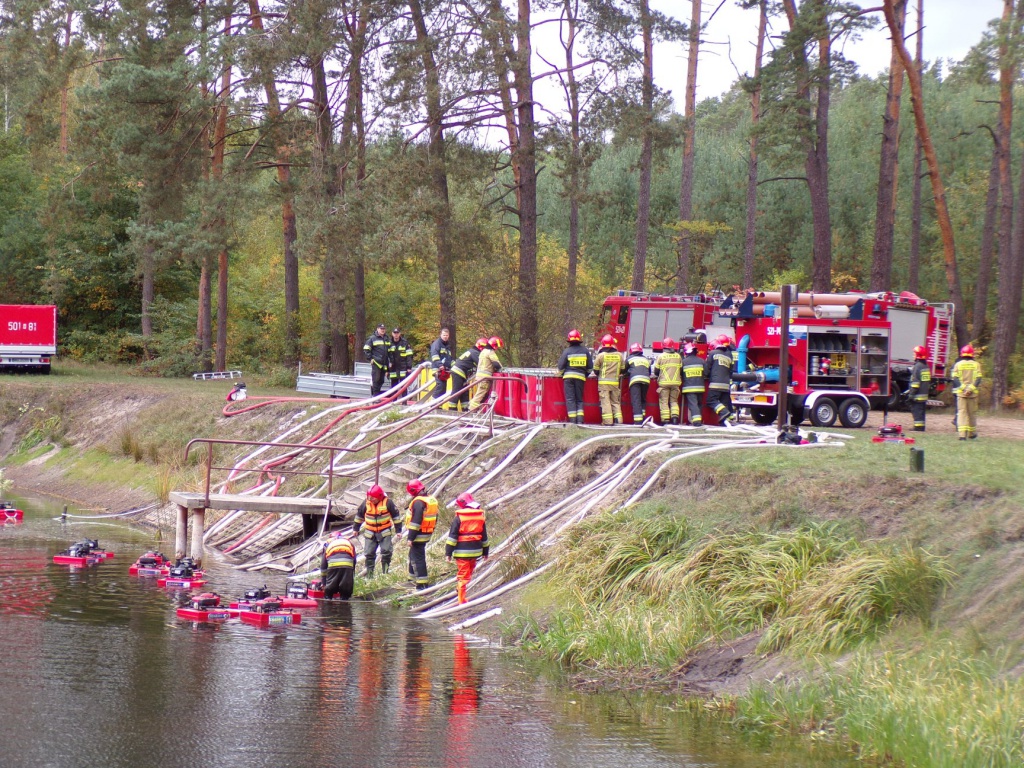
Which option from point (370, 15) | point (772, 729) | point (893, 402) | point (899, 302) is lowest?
point (772, 729)

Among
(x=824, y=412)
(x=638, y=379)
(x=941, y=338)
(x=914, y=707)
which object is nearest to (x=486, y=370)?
(x=638, y=379)

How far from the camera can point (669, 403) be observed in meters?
20.3

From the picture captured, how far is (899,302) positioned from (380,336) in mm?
11044

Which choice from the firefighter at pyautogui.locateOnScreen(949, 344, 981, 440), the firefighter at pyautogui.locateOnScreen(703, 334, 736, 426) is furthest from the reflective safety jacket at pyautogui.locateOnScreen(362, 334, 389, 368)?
the firefighter at pyautogui.locateOnScreen(949, 344, 981, 440)

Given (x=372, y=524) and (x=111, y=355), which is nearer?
(x=372, y=524)

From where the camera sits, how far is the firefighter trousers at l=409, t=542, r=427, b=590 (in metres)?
15.5

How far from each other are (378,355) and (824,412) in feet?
31.8

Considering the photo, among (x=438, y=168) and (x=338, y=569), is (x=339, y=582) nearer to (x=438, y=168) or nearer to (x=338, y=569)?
(x=338, y=569)

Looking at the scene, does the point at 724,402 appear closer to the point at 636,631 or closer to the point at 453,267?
the point at 636,631

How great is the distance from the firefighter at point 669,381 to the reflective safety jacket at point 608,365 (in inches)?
30.5

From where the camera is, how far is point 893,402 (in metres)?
24.5

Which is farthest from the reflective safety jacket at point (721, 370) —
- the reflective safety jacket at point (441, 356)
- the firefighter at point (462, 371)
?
the reflective safety jacket at point (441, 356)

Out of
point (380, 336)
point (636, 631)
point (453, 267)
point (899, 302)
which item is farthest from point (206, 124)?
point (636, 631)

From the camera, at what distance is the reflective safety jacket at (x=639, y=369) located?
2009 cm
